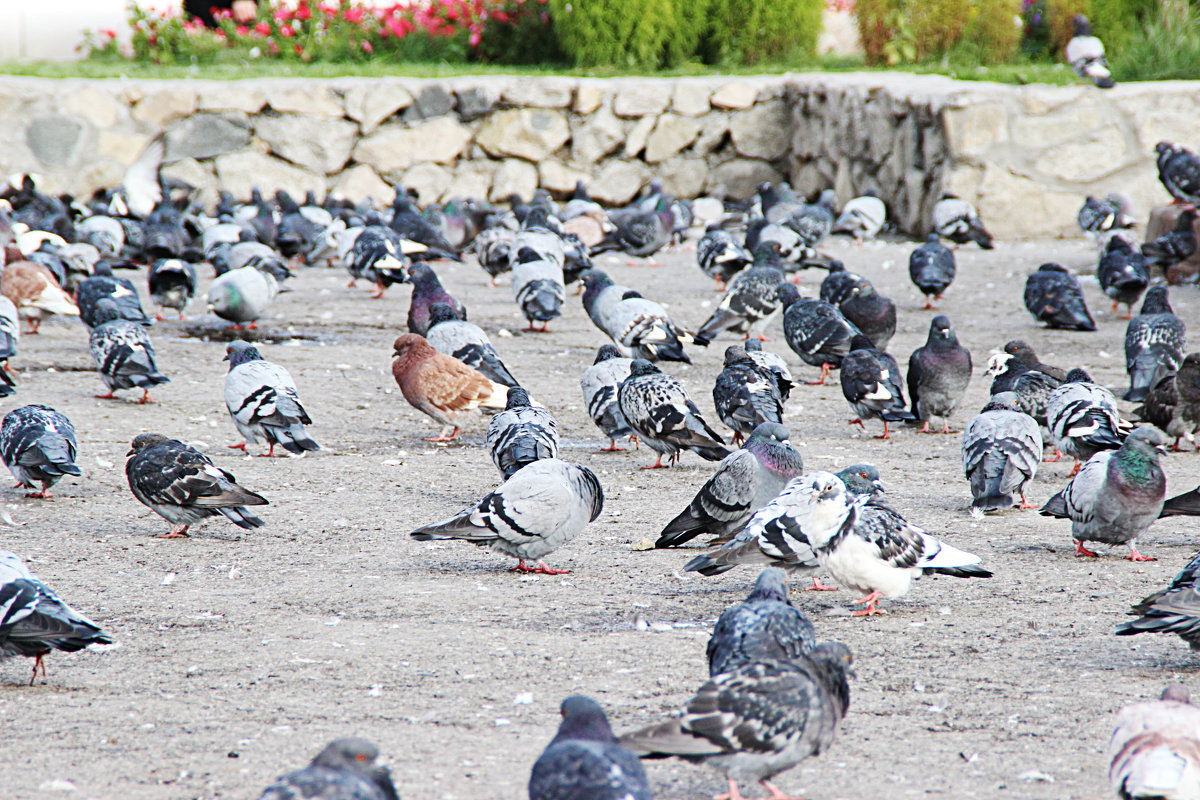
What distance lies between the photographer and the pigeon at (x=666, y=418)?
628 centimetres

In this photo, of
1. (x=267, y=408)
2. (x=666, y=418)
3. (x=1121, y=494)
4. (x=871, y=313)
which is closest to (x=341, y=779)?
(x=1121, y=494)

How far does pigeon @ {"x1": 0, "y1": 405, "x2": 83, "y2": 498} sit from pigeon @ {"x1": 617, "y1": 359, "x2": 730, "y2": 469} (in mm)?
2784

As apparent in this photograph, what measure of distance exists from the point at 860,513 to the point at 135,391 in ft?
18.0

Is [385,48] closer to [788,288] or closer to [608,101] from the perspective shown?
[608,101]

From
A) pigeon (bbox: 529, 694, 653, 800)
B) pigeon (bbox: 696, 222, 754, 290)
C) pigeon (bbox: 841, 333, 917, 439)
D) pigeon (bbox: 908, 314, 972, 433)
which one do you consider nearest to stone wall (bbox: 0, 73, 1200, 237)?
pigeon (bbox: 696, 222, 754, 290)

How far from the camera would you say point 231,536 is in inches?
218

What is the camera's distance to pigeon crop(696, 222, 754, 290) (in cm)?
1167

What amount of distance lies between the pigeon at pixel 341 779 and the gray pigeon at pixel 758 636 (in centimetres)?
102

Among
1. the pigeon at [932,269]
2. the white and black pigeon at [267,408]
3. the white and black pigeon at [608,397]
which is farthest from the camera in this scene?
the pigeon at [932,269]

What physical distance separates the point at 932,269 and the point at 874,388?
4.09 metres

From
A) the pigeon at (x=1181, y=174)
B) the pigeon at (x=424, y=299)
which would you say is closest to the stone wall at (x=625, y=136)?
the pigeon at (x=1181, y=174)

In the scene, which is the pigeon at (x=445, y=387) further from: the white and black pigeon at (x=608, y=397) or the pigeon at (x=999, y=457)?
the pigeon at (x=999, y=457)

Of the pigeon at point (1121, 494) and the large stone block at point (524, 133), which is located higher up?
the large stone block at point (524, 133)

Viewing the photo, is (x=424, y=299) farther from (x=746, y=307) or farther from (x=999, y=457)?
(x=999, y=457)
